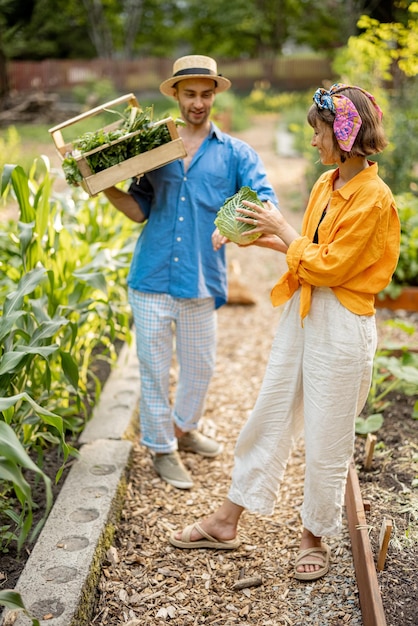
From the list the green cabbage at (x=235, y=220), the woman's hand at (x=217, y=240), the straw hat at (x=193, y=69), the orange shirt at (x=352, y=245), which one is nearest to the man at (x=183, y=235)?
the straw hat at (x=193, y=69)

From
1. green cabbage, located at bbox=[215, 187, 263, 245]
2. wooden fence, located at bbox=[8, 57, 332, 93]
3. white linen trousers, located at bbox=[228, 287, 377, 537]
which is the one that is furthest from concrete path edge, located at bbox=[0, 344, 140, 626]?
wooden fence, located at bbox=[8, 57, 332, 93]

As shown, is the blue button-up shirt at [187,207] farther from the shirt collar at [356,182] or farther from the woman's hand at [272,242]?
the shirt collar at [356,182]

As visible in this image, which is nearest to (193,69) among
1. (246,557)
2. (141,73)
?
(246,557)

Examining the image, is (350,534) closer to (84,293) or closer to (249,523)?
(249,523)

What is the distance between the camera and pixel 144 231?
3.12 meters

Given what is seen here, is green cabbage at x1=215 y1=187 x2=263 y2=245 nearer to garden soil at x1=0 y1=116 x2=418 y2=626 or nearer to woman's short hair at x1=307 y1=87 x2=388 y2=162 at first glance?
woman's short hair at x1=307 y1=87 x2=388 y2=162

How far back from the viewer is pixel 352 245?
2137 millimetres

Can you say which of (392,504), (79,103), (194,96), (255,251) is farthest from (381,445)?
(79,103)

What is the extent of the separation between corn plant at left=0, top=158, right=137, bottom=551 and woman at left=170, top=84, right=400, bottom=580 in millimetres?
740

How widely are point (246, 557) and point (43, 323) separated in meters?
1.26

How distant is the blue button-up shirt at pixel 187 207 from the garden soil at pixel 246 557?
98cm

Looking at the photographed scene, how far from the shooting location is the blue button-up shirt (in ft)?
9.80

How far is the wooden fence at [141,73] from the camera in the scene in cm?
2346

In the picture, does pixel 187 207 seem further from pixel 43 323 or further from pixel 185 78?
pixel 43 323
